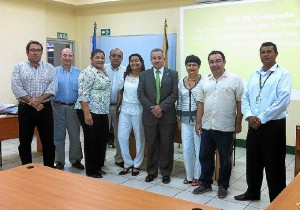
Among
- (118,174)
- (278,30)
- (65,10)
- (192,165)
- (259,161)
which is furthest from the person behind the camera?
(65,10)

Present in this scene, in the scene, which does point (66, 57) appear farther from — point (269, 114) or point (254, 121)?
point (269, 114)

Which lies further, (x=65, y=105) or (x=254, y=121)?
(x=65, y=105)

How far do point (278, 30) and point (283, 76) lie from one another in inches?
101

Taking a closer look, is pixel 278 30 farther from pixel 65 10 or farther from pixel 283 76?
pixel 65 10

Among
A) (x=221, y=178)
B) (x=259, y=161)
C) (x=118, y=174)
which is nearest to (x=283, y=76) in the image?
(x=259, y=161)

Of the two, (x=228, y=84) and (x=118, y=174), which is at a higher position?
(x=228, y=84)

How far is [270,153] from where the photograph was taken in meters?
3.02

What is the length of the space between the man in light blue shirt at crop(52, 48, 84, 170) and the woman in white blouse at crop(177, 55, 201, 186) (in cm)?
144

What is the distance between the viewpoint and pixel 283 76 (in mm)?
2914

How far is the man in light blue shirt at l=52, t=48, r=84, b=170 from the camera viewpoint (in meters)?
4.23

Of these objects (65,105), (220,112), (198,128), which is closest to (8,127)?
(65,105)

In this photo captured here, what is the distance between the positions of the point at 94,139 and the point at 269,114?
203cm

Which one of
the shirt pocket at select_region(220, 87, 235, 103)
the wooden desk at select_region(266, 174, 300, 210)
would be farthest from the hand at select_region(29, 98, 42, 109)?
the wooden desk at select_region(266, 174, 300, 210)

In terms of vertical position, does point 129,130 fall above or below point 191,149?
above
